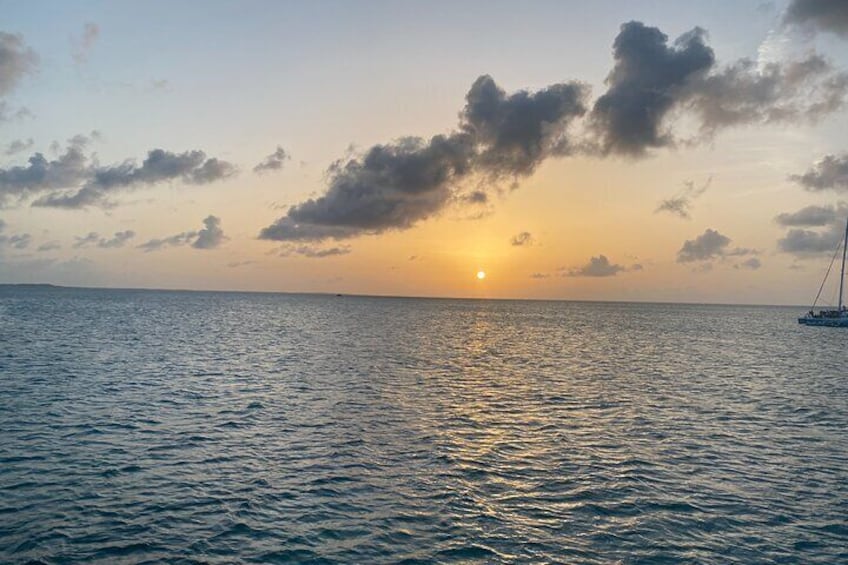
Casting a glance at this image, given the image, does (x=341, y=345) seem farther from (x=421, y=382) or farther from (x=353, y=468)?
(x=353, y=468)

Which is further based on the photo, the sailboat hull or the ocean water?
the sailboat hull

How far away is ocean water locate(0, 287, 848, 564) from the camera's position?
20.1 metres

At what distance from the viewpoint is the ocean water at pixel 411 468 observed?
20141mm

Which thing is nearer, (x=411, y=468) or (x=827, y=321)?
(x=411, y=468)

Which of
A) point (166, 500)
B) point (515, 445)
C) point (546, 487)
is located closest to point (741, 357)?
point (515, 445)

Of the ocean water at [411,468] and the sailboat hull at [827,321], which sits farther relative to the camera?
the sailboat hull at [827,321]

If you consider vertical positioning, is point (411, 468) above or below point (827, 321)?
below

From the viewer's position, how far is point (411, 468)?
94.6 ft

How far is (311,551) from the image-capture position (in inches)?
761

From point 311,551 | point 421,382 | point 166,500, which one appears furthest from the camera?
point 421,382

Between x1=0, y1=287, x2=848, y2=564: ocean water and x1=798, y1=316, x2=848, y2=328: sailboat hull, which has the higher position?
x1=798, y1=316, x2=848, y2=328: sailboat hull

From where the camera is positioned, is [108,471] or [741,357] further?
[741,357]

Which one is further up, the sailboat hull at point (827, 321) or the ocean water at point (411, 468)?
the sailboat hull at point (827, 321)

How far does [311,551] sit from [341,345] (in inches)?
3147
